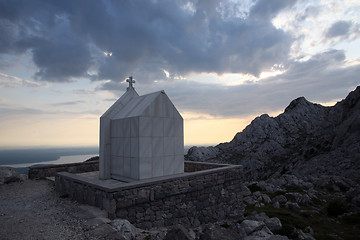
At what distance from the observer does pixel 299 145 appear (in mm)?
36719

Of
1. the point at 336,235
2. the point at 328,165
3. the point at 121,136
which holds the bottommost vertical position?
the point at 336,235

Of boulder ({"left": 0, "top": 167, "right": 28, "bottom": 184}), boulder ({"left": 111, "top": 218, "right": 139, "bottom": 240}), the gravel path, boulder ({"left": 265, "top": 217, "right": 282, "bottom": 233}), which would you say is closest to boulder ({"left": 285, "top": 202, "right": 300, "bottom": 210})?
boulder ({"left": 265, "top": 217, "right": 282, "bottom": 233})

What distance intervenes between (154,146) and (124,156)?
169cm

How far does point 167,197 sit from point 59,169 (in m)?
10.2

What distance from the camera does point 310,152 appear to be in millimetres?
30391

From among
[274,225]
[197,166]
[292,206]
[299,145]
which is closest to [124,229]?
[274,225]

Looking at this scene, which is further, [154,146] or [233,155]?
[233,155]

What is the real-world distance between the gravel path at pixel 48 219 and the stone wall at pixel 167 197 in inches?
22.8

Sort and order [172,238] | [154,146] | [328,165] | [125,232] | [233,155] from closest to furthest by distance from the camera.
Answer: [172,238], [125,232], [154,146], [328,165], [233,155]

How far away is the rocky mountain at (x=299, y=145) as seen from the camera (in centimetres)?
2558

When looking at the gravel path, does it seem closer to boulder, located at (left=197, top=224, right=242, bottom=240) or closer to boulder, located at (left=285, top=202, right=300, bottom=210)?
boulder, located at (left=197, top=224, right=242, bottom=240)

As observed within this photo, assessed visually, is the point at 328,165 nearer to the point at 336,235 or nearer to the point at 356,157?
the point at 356,157

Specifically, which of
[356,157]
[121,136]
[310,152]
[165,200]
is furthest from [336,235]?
[310,152]

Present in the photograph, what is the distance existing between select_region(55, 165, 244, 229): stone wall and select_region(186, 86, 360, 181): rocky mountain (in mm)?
17029
